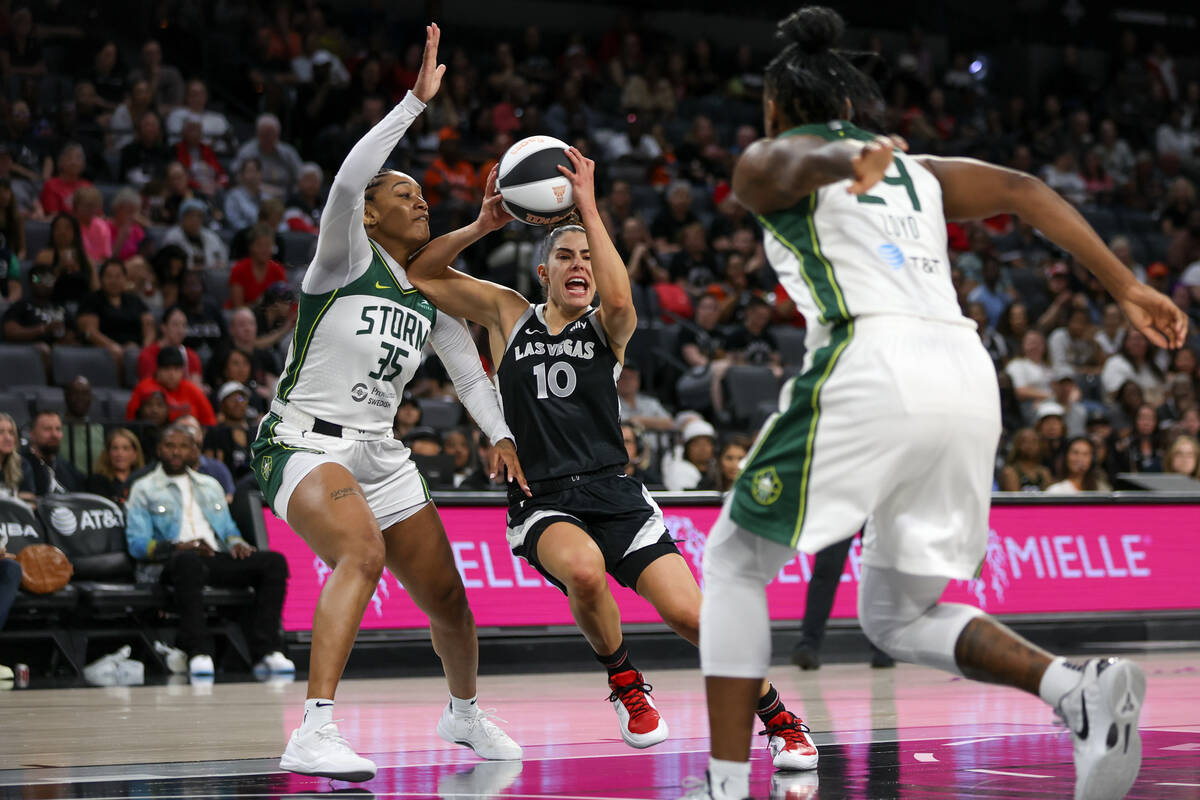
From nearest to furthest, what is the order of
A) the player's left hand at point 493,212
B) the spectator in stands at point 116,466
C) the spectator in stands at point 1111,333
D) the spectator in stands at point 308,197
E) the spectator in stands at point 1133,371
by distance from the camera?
the player's left hand at point 493,212 < the spectator in stands at point 116,466 < the spectator in stands at point 308,197 < the spectator in stands at point 1133,371 < the spectator in stands at point 1111,333

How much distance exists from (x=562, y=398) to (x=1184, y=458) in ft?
29.6

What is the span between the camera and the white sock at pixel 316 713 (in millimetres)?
4727

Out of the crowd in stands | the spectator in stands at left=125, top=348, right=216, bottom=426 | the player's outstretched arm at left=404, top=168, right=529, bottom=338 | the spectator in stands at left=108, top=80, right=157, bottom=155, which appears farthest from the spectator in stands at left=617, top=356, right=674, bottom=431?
the player's outstretched arm at left=404, top=168, right=529, bottom=338

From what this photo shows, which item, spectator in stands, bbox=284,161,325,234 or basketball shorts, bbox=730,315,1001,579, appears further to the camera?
spectator in stands, bbox=284,161,325,234

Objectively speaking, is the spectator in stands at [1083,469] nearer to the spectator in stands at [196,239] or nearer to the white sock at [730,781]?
the spectator in stands at [196,239]

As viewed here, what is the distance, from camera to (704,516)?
10.8 meters

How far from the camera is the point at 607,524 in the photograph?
5488 mm

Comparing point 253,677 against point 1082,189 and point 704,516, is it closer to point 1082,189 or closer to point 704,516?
point 704,516

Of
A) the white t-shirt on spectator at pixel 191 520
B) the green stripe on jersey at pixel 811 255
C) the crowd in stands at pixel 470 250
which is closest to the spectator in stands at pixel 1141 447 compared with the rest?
the crowd in stands at pixel 470 250

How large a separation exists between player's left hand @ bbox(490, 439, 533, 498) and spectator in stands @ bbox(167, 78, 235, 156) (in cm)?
1022

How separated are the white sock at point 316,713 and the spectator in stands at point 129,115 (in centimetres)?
1090

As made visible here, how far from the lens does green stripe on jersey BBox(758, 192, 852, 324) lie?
3.78 meters

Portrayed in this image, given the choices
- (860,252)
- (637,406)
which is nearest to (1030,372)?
(637,406)

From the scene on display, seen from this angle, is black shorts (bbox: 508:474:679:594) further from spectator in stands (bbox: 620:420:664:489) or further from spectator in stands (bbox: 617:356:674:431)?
spectator in stands (bbox: 617:356:674:431)
